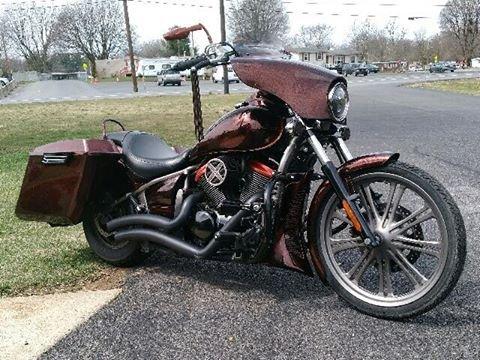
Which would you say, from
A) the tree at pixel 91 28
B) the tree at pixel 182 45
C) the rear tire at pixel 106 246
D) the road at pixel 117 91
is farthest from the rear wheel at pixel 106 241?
the tree at pixel 91 28

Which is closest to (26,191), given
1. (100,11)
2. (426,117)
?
(426,117)

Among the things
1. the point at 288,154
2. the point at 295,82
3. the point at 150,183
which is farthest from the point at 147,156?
the point at 295,82

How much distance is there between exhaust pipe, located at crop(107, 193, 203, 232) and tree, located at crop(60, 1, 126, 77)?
9347 cm

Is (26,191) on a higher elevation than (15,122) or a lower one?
higher

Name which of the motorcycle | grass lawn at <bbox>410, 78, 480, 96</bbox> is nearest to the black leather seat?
the motorcycle

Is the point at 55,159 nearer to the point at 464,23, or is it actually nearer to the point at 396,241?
the point at 396,241

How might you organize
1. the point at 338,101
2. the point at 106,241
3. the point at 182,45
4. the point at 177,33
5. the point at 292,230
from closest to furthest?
the point at 338,101, the point at 292,230, the point at 177,33, the point at 106,241, the point at 182,45

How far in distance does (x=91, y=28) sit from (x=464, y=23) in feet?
207

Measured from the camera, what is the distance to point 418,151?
375 inches

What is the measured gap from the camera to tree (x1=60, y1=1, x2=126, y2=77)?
94.9 meters

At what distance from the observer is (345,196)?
324 cm

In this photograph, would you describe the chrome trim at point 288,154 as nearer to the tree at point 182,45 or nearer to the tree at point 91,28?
the tree at point 182,45

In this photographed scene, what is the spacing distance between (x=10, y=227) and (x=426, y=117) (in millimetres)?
12468

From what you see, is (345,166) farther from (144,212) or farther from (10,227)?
(10,227)
